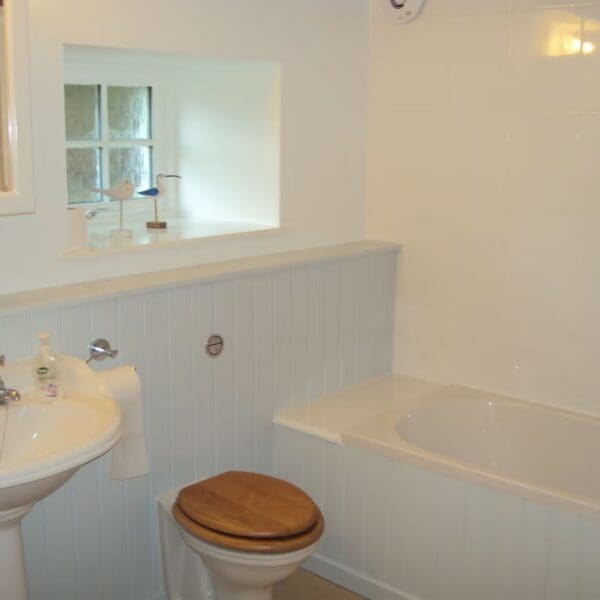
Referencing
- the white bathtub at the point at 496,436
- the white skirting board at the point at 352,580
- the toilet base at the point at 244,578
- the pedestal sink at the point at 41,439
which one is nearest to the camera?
the pedestal sink at the point at 41,439

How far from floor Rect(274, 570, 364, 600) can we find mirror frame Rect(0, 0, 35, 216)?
1.53 metres

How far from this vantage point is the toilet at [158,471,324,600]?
7.82 feet

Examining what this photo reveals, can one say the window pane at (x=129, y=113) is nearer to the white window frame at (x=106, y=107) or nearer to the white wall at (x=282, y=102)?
the white window frame at (x=106, y=107)

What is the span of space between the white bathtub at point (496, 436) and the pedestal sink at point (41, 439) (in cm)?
102

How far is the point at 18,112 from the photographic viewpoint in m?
2.04

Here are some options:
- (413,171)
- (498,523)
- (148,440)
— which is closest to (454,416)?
(498,523)

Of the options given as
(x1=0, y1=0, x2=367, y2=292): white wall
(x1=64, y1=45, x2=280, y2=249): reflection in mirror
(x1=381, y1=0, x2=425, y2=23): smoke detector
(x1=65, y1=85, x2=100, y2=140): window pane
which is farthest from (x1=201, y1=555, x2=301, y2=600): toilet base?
(x1=381, y1=0, x2=425, y2=23): smoke detector

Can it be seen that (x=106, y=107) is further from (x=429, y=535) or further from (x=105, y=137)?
(x=429, y=535)

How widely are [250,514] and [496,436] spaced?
3.57 feet

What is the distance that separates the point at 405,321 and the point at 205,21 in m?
1.38

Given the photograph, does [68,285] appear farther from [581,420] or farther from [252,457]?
[581,420]

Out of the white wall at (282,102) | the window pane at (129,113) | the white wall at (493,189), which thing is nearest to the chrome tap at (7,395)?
the white wall at (282,102)

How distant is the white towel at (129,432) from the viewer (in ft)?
7.55

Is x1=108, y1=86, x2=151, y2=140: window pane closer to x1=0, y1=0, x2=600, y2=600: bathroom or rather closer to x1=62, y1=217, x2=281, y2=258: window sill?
x1=0, y1=0, x2=600, y2=600: bathroom
